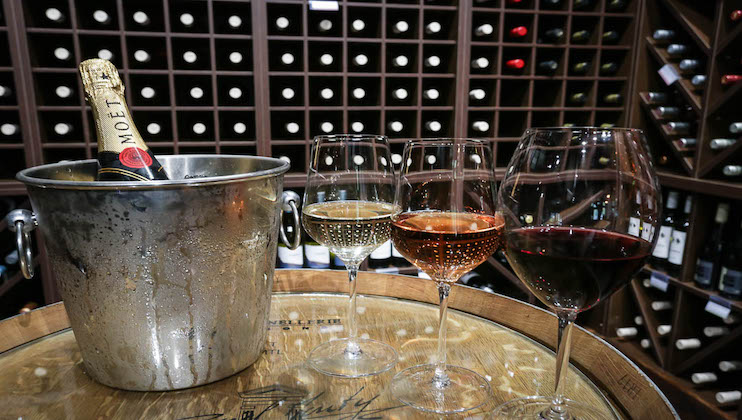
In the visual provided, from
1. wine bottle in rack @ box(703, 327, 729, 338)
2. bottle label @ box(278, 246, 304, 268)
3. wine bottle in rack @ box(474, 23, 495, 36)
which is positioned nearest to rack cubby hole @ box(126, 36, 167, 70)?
bottle label @ box(278, 246, 304, 268)

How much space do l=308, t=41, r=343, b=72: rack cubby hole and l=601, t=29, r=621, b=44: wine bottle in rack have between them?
127 cm

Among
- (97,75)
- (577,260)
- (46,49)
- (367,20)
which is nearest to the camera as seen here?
(577,260)

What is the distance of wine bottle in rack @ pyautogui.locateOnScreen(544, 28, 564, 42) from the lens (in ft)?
7.17

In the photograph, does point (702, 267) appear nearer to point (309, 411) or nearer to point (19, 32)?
point (309, 411)

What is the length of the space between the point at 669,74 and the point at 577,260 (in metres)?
2.14

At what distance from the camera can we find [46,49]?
193 centimetres

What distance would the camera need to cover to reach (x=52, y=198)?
0.46 m

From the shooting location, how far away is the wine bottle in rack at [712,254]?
6.24 ft

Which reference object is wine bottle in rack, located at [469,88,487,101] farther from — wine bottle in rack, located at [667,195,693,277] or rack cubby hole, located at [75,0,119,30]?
rack cubby hole, located at [75,0,119,30]

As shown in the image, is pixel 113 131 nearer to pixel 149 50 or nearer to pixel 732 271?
pixel 149 50

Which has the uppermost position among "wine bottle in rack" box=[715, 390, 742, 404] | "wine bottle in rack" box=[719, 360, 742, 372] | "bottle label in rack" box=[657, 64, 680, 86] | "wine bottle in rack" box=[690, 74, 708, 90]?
"bottle label in rack" box=[657, 64, 680, 86]

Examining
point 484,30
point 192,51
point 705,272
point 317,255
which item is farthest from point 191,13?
point 705,272

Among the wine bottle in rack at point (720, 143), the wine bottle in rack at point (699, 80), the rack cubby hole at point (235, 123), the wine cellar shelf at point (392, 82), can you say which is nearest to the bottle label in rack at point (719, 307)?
the wine cellar shelf at point (392, 82)

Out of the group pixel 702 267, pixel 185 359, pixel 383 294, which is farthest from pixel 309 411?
pixel 702 267
